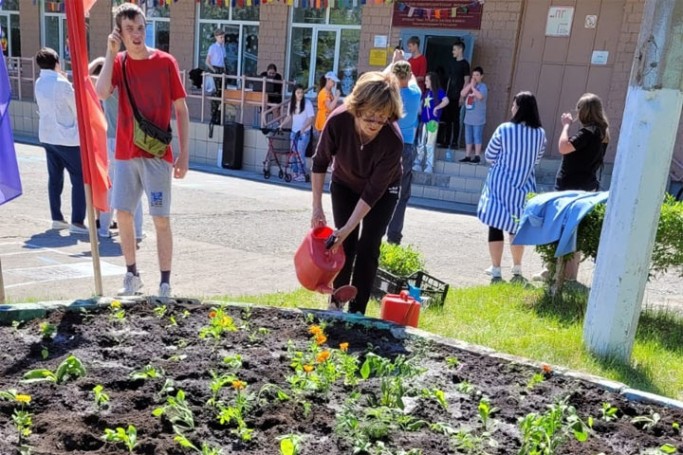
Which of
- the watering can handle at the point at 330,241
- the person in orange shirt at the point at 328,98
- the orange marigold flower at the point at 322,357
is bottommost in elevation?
the orange marigold flower at the point at 322,357

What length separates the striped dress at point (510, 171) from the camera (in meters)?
6.36

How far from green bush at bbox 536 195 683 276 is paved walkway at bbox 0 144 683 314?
1036 millimetres

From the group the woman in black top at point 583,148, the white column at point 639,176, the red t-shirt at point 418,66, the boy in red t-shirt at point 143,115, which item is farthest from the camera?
the red t-shirt at point 418,66

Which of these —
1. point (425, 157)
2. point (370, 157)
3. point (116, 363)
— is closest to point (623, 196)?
point (370, 157)

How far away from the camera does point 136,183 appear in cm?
495

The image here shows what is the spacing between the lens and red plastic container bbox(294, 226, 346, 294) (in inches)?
158

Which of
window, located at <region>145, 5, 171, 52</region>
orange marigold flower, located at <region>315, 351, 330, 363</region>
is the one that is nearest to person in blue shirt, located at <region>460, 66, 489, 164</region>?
window, located at <region>145, 5, 171, 52</region>

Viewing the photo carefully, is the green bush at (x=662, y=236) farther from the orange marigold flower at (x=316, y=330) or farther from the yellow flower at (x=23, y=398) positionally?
the yellow flower at (x=23, y=398)

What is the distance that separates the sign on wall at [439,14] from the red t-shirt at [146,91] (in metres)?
11.2

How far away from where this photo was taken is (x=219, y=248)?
7199 millimetres

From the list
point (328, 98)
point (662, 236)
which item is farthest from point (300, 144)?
point (662, 236)

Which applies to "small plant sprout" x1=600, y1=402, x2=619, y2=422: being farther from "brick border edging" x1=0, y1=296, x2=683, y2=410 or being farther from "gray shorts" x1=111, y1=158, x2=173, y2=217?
"gray shorts" x1=111, y1=158, x2=173, y2=217

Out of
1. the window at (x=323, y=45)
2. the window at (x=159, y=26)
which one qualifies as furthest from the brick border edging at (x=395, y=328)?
the window at (x=159, y=26)

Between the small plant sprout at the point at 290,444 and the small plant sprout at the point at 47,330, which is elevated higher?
the small plant sprout at the point at 290,444
